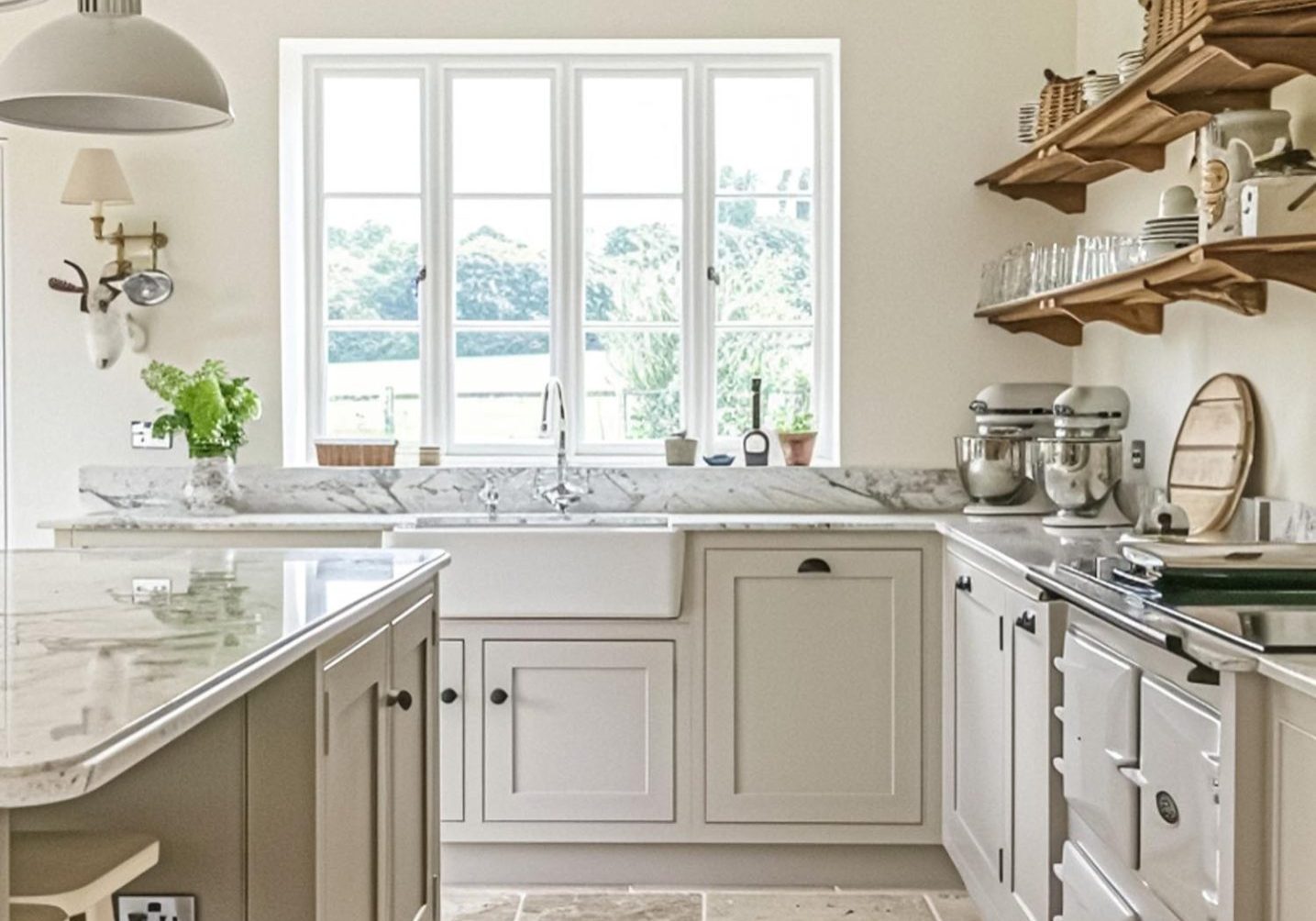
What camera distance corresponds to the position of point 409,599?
8.18 ft

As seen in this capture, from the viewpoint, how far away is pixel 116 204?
4.10 meters

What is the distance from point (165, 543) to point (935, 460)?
2155mm

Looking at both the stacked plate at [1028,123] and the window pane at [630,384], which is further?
the window pane at [630,384]

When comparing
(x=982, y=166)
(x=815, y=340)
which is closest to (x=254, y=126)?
(x=815, y=340)

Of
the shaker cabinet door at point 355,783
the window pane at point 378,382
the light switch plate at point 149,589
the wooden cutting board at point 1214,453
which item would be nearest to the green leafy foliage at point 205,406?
the window pane at point 378,382

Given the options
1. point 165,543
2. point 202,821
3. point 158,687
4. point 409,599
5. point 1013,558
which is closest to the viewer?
point 158,687

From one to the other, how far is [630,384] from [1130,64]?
1.87m

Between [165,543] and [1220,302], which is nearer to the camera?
[1220,302]

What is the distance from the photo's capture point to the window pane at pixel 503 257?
14.1 ft

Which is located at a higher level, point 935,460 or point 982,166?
point 982,166

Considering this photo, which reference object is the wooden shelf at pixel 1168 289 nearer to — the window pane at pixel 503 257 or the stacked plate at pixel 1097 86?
the stacked plate at pixel 1097 86

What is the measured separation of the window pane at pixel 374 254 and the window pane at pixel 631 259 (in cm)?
55

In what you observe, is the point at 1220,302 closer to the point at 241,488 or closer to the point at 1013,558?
the point at 1013,558

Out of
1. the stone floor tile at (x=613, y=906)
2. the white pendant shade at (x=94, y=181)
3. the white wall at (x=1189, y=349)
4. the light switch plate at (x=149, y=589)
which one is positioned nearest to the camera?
the light switch plate at (x=149, y=589)
